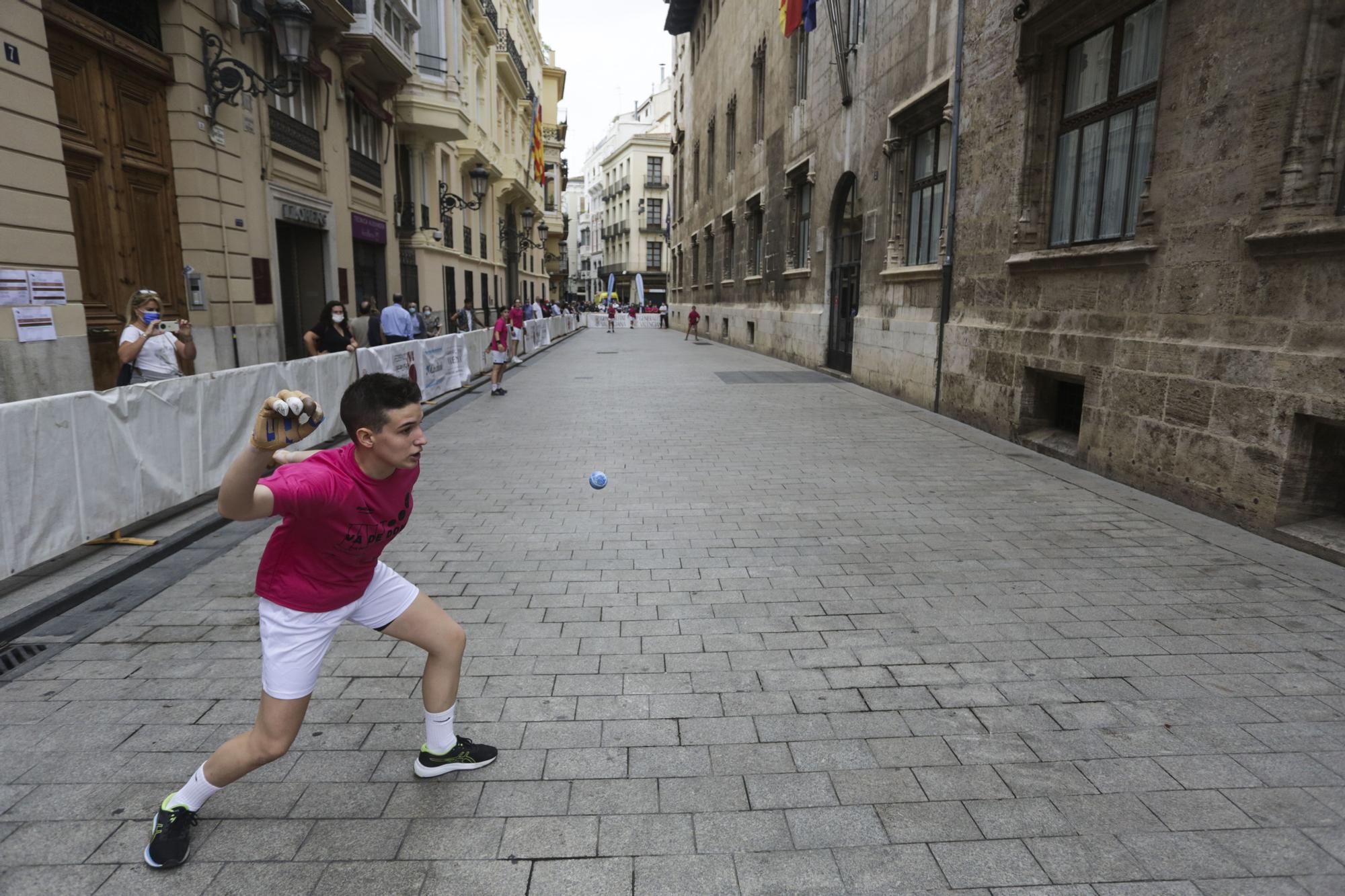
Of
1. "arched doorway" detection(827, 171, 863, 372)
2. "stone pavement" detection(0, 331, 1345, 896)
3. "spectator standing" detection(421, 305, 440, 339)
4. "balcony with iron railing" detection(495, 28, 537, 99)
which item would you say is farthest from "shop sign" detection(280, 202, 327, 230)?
"balcony with iron railing" detection(495, 28, 537, 99)

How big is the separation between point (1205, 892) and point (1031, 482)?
571 cm

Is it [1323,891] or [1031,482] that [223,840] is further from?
[1031,482]

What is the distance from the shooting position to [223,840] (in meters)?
2.63

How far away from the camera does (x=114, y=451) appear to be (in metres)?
5.64

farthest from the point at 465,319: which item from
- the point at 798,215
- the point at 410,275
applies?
the point at 798,215

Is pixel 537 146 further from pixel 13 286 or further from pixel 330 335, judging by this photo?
pixel 13 286

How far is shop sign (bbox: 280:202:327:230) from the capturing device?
546 inches

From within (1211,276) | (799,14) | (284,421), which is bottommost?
(284,421)

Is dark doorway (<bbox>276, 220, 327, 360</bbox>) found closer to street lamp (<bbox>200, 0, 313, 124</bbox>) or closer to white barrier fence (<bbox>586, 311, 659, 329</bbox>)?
street lamp (<bbox>200, 0, 313, 124</bbox>)

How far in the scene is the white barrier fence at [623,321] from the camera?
5484 centimetres

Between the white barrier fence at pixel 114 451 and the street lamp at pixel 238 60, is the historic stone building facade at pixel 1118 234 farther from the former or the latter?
the street lamp at pixel 238 60

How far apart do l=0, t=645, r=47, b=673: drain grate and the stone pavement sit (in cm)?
14

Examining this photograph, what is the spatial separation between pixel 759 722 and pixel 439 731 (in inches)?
52.8

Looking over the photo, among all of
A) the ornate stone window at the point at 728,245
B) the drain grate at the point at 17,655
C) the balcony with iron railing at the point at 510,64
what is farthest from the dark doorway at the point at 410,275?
the drain grate at the point at 17,655
